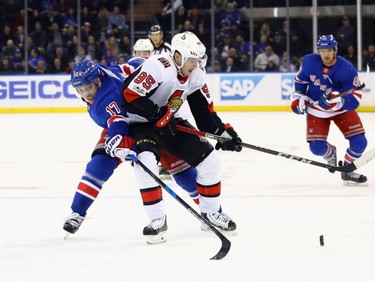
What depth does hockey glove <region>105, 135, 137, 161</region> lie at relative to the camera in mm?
4105

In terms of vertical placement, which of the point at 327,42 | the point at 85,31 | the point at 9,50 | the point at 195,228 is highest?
the point at 327,42

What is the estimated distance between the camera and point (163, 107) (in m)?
4.26

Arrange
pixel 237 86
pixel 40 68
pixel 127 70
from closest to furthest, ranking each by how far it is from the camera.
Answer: pixel 127 70 < pixel 237 86 < pixel 40 68

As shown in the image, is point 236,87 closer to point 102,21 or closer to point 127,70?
point 102,21

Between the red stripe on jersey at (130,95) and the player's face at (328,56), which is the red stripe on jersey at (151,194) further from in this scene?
the player's face at (328,56)

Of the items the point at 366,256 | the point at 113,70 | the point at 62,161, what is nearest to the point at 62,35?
the point at 62,161

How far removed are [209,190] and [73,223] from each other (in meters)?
0.64

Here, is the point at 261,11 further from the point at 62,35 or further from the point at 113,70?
the point at 113,70

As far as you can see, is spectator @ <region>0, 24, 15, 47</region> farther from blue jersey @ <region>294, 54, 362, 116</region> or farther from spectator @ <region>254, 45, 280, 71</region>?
blue jersey @ <region>294, 54, 362, 116</region>

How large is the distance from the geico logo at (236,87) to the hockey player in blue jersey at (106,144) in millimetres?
7785

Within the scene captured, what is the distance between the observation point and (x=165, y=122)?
4207mm

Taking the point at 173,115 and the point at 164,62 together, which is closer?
the point at 164,62

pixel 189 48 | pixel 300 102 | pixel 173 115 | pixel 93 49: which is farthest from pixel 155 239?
pixel 93 49

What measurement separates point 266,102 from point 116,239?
803 cm
